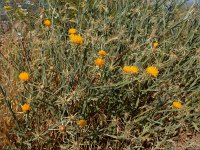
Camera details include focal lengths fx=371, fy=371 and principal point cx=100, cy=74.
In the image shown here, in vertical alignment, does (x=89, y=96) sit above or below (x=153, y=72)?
below

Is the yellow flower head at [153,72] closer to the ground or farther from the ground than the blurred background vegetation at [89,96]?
farther from the ground

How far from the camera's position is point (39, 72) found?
7.39ft

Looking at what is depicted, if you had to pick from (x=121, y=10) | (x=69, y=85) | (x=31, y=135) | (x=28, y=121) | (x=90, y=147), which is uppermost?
(x=121, y=10)

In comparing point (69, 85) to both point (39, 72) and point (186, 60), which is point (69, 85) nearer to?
point (39, 72)

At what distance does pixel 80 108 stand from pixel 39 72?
33 centimetres

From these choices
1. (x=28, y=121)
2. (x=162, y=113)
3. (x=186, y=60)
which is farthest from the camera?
(x=186, y=60)

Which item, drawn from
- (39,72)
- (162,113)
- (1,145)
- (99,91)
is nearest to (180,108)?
(162,113)

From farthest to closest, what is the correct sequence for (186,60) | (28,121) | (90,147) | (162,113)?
1. (186,60)
2. (162,113)
3. (90,147)
4. (28,121)

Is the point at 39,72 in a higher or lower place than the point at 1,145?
higher

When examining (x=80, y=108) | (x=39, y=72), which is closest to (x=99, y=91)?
(x=80, y=108)

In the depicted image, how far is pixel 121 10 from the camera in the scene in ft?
10.7

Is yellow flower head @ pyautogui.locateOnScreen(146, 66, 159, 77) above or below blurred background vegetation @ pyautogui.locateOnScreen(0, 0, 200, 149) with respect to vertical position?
above

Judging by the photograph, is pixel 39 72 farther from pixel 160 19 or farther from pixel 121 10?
pixel 160 19

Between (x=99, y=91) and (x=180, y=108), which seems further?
(x=180, y=108)
